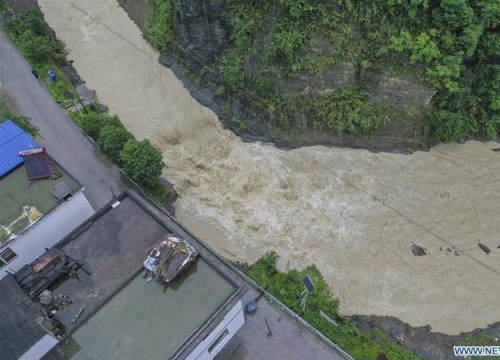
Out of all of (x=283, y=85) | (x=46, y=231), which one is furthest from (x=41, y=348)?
(x=283, y=85)

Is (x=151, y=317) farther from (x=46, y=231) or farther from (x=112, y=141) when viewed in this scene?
(x=112, y=141)

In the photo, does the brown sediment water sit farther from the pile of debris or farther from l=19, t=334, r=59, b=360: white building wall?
l=19, t=334, r=59, b=360: white building wall

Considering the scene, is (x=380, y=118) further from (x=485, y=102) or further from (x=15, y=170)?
(x=15, y=170)

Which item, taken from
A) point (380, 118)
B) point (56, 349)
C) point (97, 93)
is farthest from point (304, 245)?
point (97, 93)

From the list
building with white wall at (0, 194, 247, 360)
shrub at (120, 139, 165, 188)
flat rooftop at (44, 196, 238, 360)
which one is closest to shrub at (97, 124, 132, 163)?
shrub at (120, 139, 165, 188)

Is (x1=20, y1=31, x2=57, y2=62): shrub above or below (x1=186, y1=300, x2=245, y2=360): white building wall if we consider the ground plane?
above

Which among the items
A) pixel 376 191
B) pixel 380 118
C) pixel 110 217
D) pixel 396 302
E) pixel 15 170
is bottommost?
pixel 396 302

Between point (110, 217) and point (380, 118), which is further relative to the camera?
point (380, 118)
